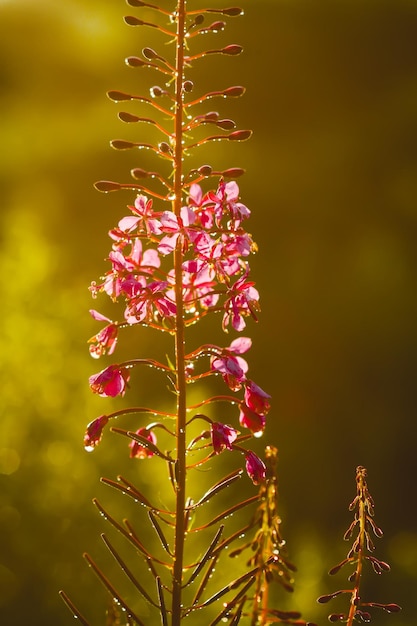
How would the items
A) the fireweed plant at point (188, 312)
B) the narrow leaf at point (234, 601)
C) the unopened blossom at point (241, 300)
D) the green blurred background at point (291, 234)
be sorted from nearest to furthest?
1. the narrow leaf at point (234, 601)
2. the fireweed plant at point (188, 312)
3. the unopened blossom at point (241, 300)
4. the green blurred background at point (291, 234)

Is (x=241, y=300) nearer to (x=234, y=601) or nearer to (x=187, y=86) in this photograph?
(x=187, y=86)

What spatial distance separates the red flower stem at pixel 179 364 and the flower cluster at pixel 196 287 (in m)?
0.03

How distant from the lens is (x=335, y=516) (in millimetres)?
4371

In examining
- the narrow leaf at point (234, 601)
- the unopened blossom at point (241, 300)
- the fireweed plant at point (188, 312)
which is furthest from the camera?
the unopened blossom at point (241, 300)

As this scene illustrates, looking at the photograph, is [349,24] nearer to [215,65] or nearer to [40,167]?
[215,65]

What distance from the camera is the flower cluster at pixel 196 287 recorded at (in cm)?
131

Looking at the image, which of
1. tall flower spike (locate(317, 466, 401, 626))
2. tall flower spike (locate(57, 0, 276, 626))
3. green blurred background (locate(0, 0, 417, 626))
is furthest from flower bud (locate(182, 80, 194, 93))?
green blurred background (locate(0, 0, 417, 626))

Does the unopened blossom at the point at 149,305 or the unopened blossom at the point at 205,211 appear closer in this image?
the unopened blossom at the point at 149,305

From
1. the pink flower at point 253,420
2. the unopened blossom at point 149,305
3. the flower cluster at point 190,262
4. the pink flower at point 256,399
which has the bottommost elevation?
the pink flower at point 253,420

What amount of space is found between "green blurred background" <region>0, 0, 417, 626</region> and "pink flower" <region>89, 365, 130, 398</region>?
7.62ft

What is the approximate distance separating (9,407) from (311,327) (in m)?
2.24

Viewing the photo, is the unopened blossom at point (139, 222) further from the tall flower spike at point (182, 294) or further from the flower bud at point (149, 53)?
the flower bud at point (149, 53)

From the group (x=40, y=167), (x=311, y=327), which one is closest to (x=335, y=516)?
(x=311, y=327)

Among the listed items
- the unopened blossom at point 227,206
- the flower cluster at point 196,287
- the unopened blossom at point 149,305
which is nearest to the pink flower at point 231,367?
the flower cluster at point 196,287
